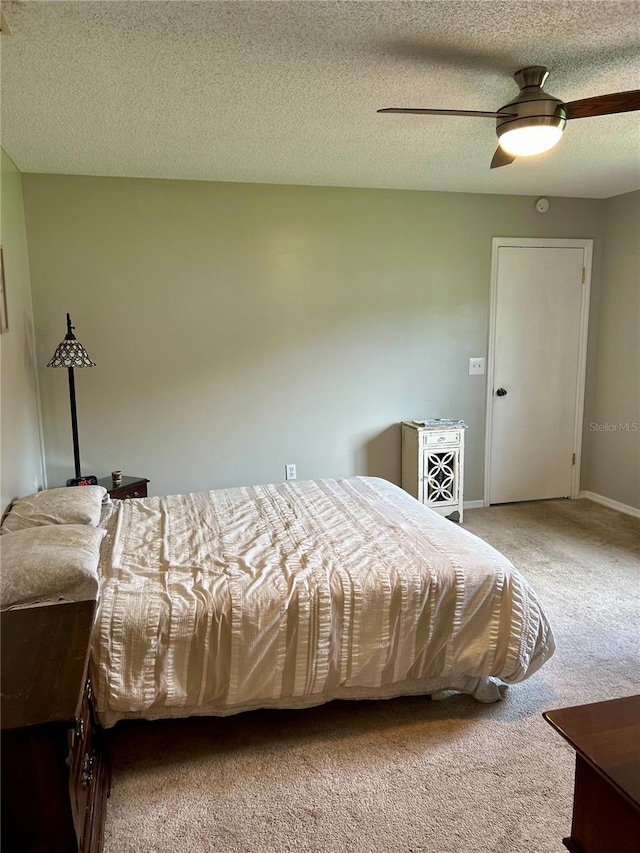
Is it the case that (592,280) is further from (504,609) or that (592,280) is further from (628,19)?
(504,609)

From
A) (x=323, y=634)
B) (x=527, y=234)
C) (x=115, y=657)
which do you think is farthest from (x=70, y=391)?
(x=527, y=234)

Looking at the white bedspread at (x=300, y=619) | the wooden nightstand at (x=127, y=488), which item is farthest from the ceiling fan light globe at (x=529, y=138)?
the wooden nightstand at (x=127, y=488)

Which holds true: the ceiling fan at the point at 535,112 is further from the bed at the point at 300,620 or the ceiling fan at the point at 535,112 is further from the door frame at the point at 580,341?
the door frame at the point at 580,341

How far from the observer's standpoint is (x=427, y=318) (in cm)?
443

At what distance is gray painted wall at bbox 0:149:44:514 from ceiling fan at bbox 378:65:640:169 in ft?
7.10

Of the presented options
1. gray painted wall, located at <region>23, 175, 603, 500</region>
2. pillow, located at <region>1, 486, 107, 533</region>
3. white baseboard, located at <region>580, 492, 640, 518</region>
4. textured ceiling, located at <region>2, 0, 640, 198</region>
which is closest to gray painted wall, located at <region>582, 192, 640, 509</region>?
white baseboard, located at <region>580, 492, 640, 518</region>

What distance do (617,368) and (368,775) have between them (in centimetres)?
390

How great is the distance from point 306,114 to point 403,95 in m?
0.47

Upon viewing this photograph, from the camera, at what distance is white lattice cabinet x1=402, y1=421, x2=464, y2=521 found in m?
4.18

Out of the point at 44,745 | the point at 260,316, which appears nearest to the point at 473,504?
the point at 260,316

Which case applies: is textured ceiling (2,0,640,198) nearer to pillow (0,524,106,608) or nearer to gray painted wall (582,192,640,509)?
gray painted wall (582,192,640,509)

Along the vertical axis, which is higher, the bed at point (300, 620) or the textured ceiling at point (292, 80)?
the textured ceiling at point (292, 80)

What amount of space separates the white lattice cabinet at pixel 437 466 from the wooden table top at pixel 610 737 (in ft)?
9.57

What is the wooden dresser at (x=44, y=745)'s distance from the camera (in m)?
1.13
